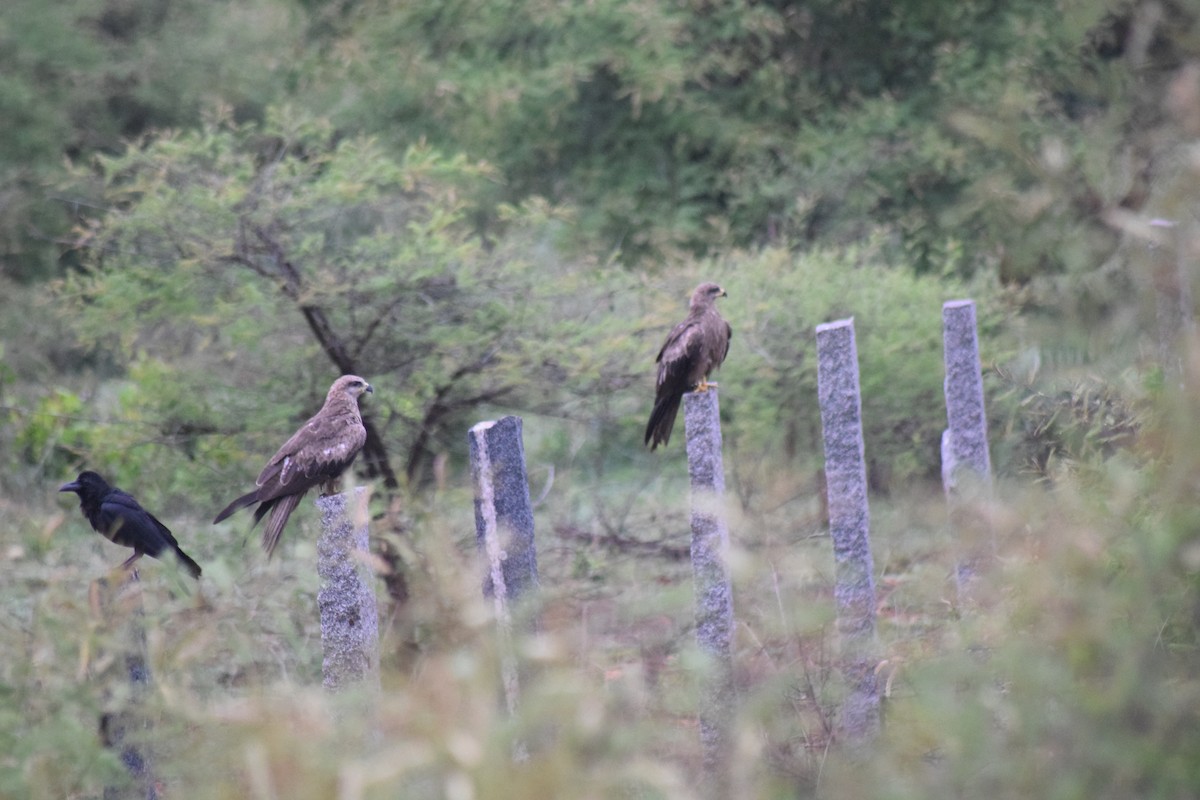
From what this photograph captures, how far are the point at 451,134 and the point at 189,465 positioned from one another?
790 centimetres

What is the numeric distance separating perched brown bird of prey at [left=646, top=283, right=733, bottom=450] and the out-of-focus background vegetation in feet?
3.26

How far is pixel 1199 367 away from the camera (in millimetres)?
2916

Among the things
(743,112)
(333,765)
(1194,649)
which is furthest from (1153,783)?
(743,112)

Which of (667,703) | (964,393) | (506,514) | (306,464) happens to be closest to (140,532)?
(306,464)

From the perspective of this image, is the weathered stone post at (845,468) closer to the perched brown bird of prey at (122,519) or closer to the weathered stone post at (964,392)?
the weathered stone post at (964,392)

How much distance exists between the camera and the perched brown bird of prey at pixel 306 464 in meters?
5.74

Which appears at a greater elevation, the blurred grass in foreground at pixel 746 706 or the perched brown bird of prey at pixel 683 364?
the blurred grass in foreground at pixel 746 706

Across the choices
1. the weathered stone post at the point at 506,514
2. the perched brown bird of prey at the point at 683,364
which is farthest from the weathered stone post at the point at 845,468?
the perched brown bird of prey at the point at 683,364

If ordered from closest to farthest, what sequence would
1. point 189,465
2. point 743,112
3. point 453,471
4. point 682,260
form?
1. point 189,465
2. point 453,471
3. point 682,260
4. point 743,112

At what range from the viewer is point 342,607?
4586mm

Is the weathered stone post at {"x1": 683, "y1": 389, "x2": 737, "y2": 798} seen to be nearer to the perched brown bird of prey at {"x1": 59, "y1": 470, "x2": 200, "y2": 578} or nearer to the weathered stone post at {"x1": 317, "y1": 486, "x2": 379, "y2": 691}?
the weathered stone post at {"x1": 317, "y1": 486, "x2": 379, "y2": 691}

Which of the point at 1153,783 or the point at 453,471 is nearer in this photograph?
the point at 1153,783

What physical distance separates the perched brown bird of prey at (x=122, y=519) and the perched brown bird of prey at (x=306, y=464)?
15.7 inches

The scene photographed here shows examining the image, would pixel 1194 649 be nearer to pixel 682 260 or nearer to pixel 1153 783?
pixel 1153 783
